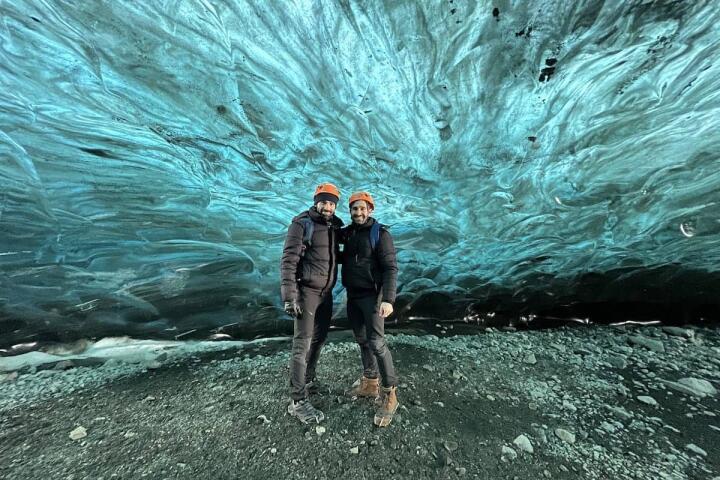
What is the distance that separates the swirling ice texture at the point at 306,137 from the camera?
4.15 meters

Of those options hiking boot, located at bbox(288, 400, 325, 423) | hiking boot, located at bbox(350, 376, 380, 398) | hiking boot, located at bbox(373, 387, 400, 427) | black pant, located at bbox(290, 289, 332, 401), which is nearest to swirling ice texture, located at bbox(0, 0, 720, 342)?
black pant, located at bbox(290, 289, 332, 401)

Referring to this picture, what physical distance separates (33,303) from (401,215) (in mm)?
6490

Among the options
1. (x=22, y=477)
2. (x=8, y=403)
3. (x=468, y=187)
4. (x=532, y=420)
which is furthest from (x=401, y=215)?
(x=8, y=403)

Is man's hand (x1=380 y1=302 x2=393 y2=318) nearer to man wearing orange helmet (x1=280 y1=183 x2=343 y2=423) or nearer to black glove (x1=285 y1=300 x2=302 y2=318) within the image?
man wearing orange helmet (x1=280 y1=183 x2=343 y2=423)

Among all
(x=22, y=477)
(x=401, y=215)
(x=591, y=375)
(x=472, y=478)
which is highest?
(x=401, y=215)

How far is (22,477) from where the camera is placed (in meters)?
3.05

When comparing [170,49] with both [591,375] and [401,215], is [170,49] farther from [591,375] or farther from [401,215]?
[591,375]

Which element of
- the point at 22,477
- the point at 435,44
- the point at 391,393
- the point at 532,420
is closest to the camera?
the point at 22,477

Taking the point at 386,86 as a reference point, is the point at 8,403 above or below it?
below

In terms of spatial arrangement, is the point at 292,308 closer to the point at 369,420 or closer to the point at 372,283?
the point at 372,283

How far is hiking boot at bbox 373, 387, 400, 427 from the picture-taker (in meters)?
3.69

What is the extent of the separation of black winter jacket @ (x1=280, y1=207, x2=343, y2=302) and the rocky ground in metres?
1.63

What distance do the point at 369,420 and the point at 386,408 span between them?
0.24 metres

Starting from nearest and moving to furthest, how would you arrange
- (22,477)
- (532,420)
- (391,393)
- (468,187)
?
(22,477), (391,393), (532,420), (468,187)
